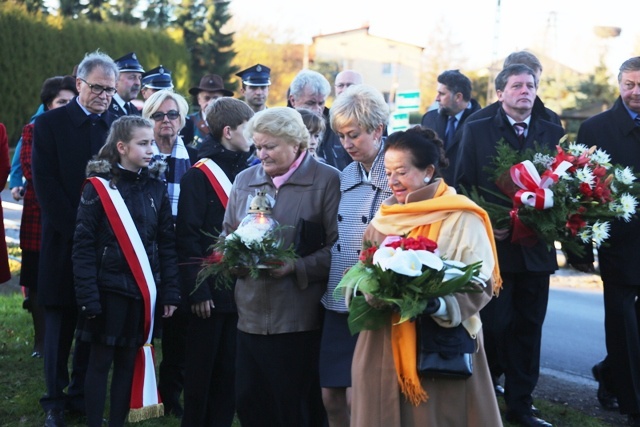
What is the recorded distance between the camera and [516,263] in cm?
646

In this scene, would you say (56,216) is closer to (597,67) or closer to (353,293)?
(353,293)

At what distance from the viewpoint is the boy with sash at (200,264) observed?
566cm

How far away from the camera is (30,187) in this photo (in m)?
7.54

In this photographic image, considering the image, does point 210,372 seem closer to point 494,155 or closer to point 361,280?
point 361,280

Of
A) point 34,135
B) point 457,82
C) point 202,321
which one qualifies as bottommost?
point 202,321

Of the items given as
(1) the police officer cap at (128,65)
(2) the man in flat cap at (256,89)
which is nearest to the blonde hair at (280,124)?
(2) the man in flat cap at (256,89)

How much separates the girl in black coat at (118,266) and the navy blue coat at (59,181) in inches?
23.3

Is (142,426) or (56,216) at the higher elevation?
(56,216)

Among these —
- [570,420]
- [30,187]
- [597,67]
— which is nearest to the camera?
[570,420]

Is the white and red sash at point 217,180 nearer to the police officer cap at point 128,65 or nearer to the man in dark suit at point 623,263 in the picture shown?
the man in dark suit at point 623,263

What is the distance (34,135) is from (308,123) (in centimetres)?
187

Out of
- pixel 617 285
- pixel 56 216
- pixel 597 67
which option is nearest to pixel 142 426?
pixel 56 216

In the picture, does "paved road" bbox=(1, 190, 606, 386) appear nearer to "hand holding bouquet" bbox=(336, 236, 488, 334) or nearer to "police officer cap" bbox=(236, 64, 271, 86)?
"police officer cap" bbox=(236, 64, 271, 86)

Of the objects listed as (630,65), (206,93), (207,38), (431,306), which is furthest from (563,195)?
(207,38)
